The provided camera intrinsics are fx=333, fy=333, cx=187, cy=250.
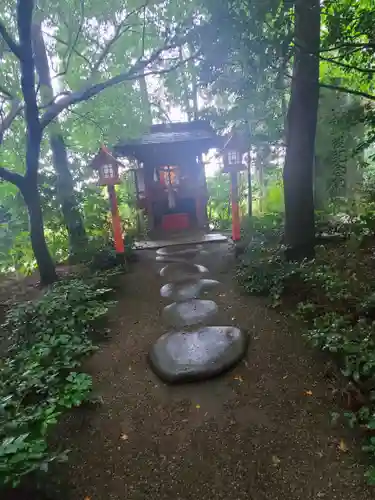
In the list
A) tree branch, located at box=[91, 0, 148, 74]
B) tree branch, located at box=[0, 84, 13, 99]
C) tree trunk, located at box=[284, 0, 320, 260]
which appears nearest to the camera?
tree trunk, located at box=[284, 0, 320, 260]

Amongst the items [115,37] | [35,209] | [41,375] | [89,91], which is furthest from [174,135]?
[41,375]

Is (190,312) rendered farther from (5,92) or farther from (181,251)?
(5,92)

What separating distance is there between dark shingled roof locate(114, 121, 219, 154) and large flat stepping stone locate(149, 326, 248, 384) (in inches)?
312

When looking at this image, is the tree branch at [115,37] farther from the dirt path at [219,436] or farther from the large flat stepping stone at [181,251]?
the dirt path at [219,436]

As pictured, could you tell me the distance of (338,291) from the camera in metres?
3.94

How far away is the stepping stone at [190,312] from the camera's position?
4.82 meters

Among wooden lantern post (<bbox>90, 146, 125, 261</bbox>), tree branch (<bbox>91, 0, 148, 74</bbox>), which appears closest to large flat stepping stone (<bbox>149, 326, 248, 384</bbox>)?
wooden lantern post (<bbox>90, 146, 125, 261</bbox>)

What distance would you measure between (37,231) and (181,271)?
9.44 ft

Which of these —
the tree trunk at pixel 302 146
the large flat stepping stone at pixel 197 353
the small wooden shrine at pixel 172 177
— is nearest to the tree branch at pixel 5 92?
the tree trunk at pixel 302 146

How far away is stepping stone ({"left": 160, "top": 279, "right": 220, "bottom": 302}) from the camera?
576cm

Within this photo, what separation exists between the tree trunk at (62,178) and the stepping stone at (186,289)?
9.06ft

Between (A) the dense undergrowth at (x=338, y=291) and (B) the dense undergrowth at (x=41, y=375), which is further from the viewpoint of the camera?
(A) the dense undergrowth at (x=338, y=291)

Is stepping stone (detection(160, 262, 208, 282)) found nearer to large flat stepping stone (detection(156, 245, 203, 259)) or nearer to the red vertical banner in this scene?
large flat stepping stone (detection(156, 245, 203, 259))

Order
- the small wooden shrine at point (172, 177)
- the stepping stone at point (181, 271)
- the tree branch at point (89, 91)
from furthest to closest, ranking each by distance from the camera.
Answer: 1. the small wooden shrine at point (172, 177)
2. the stepping stone at point (181, 271)
3. the tree branch at point (89, 91)
